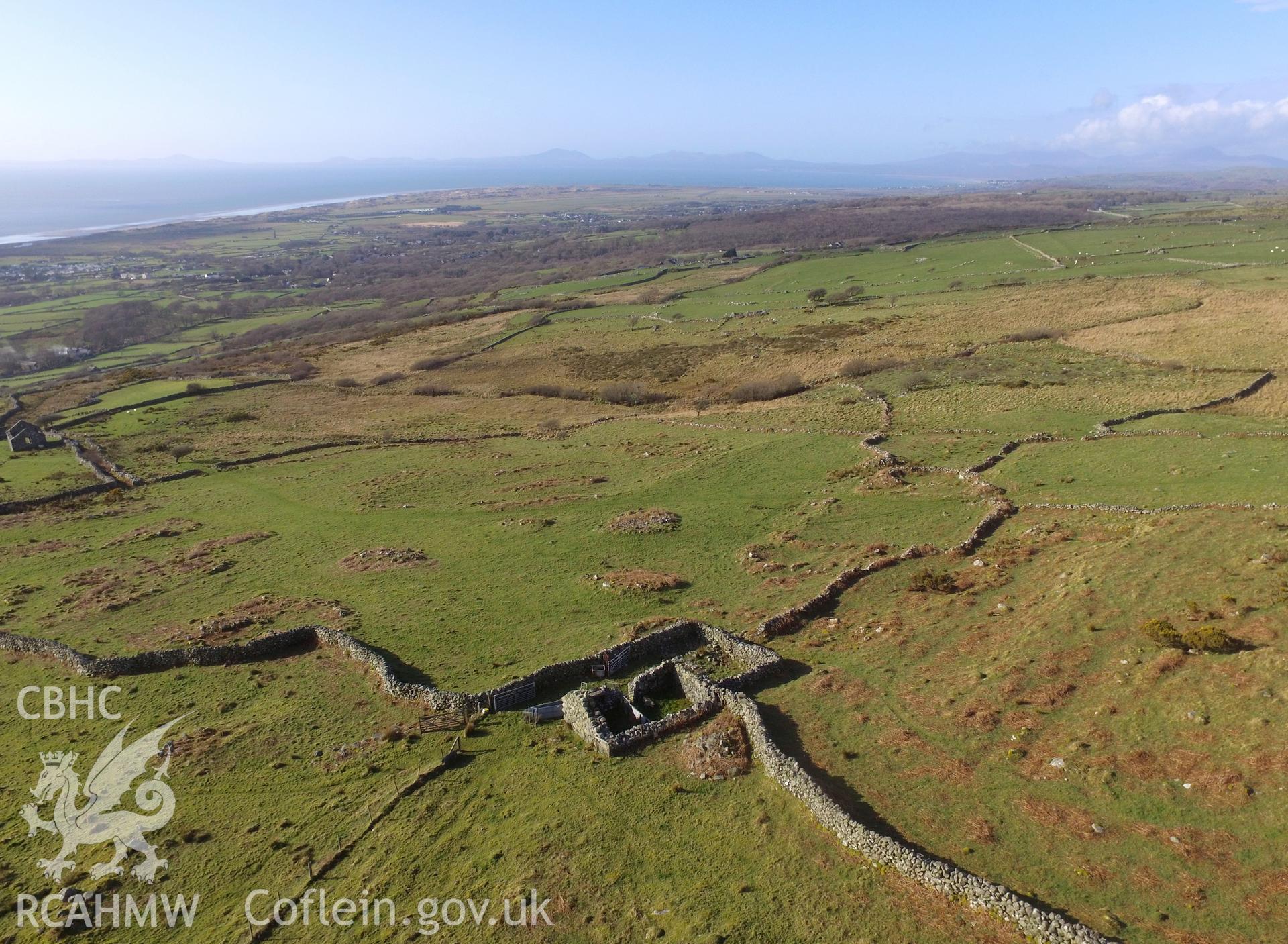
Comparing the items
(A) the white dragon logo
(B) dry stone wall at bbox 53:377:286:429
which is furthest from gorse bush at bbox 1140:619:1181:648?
(B) dry stone wall at bbox 53:377:286:429

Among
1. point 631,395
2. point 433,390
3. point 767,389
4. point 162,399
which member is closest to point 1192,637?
point 767,389

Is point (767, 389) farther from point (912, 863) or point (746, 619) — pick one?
point (912, 863)

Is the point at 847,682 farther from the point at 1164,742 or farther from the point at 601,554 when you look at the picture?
the point at 601,554

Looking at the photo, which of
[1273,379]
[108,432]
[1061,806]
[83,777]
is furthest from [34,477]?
[1273,379]

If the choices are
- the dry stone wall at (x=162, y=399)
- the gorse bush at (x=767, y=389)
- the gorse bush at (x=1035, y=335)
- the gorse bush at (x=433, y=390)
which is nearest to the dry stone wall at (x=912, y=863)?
the gorse bush at (x=767, y=389)

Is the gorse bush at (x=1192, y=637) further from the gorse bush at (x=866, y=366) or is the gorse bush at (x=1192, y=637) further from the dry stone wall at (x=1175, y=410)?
the gorse bush at (x=866, y=366)
